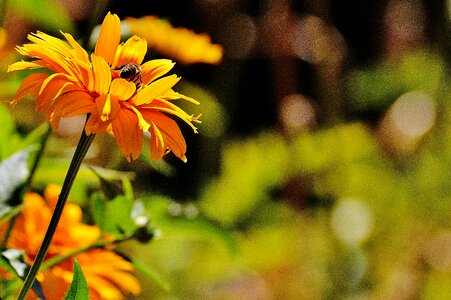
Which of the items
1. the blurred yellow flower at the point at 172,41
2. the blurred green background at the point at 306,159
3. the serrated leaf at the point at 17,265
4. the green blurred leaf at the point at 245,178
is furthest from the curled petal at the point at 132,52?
the green blurred leaf at the point at 245,178

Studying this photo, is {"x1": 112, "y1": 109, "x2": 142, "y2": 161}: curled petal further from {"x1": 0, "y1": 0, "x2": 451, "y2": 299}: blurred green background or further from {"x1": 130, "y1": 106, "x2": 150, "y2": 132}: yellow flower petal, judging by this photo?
{"x1": 0, "y1": 0, "x2": 451, "y2": 299}: blurred green background

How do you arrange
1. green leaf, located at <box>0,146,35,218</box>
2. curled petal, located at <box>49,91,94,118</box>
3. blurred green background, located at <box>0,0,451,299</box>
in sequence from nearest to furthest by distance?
1. curled petal, located at <box>49,91,94,118</box>
2. green leaf, located at <box>0,146,35,218</box>
3. blurred green background, located at <box>0,0,451,299</box>

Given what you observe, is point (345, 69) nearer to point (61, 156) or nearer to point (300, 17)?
point (300, 17)

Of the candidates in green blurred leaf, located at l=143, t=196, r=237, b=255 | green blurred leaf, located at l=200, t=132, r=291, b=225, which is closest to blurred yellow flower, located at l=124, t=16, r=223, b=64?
green blurred leaf, located at l=143, t=196, r=237, b=255

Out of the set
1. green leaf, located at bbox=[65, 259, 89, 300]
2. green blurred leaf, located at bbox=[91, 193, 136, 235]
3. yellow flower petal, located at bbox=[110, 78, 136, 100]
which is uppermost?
yellow flower petal, located at bbox=[110, 78, 136, 100]

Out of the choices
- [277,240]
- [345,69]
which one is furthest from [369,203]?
[345,69]
